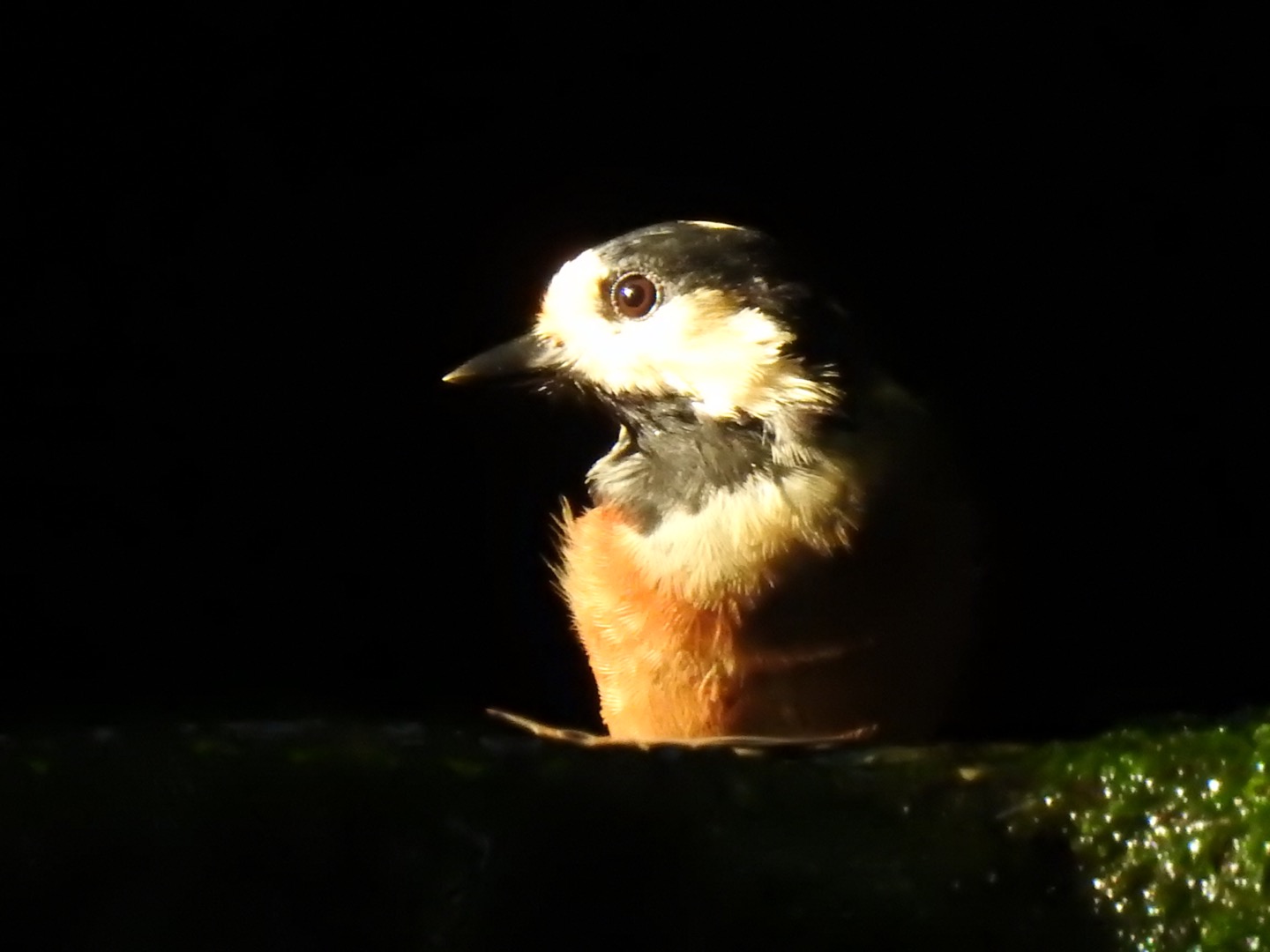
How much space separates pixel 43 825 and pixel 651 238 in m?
1.33

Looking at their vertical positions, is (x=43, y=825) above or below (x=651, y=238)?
below

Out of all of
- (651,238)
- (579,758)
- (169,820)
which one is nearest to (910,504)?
(651,238)

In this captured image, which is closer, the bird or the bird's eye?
the bird

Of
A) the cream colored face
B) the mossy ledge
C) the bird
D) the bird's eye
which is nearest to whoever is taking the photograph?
the mossy ledge

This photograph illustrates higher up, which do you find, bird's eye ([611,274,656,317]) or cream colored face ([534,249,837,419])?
bird's eye ([611,274,656,317])

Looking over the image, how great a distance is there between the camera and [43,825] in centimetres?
175

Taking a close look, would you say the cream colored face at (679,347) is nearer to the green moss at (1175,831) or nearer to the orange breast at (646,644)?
the orange breast at (646,644)

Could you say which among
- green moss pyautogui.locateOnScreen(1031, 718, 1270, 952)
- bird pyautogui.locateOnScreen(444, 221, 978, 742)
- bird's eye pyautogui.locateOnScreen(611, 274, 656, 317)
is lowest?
green moss pyautogui.locateOnScreen(1031, 718, 1270, 952)

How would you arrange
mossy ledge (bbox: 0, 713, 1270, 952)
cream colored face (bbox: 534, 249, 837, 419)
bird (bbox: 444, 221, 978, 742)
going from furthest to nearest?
cream colored face (bbox: 534, 249, 837, 419) < bird (bbox: 444, 221, 978, 742) < mossy ledge (bbox: 0, 713, 1270, 952)

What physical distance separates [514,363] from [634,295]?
236mm

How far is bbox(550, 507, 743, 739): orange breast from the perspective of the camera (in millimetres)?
2365

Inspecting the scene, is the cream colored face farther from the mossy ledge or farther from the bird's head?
the mossy ledge

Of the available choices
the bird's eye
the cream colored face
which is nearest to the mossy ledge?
the cream colored face

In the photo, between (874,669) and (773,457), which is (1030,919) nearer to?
(874,669)
